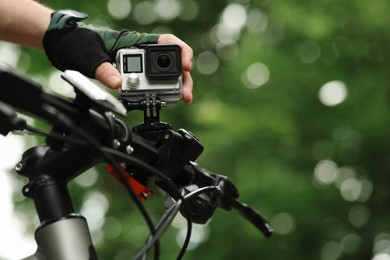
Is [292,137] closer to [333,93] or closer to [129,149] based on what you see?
[333,93]

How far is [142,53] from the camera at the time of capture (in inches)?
89.0

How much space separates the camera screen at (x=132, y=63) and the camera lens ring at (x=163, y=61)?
1.9 inches

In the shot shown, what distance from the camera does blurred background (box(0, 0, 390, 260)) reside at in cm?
1029

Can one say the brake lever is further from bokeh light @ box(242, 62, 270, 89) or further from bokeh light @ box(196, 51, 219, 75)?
bokeh light @ box(196, 51, 219, 75)

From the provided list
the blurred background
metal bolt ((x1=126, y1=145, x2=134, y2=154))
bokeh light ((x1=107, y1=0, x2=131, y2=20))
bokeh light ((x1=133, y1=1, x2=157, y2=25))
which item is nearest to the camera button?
metal bolt ((x1=126, y1=145, x2=134, y2=154))

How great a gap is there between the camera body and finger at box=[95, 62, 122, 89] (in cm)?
2

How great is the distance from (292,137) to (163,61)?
888 centimetres

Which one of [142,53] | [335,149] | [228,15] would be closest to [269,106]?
Result: [335,149]

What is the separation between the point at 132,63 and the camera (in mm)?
2256

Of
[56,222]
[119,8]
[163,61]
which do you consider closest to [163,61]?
[163,61]

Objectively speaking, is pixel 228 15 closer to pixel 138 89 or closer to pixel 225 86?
pixel 225 86

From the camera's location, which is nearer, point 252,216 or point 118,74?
point 118,74

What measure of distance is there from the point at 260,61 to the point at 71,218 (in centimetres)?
974

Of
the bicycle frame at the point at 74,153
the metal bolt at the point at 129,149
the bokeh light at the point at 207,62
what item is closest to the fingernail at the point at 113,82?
the bicycle frame at the point at 74,153
